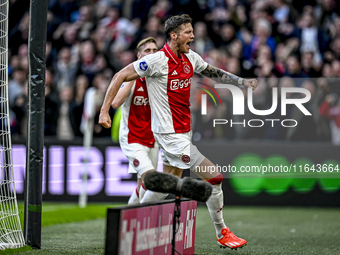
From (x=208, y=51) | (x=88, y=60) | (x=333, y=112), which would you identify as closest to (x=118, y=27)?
(x=88, y=60)

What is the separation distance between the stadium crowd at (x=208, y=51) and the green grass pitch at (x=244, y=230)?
4.88 ft

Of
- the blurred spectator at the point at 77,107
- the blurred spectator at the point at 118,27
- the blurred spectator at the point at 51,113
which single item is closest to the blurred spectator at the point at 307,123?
the blurred spectator at the point at 77,107

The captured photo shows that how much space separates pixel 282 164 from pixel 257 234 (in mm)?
3474

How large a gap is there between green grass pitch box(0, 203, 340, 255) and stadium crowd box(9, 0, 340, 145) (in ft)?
4.88

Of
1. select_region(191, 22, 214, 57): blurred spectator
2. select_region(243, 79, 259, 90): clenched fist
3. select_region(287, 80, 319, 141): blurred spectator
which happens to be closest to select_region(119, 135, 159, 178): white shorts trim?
select_region(243, 79, 259, 90): clenched fist

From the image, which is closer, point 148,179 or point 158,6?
point 148,179

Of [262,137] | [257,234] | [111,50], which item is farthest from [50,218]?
[111,50]

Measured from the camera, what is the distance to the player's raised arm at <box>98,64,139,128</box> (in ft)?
15.1

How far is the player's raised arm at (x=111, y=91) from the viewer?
4.61m

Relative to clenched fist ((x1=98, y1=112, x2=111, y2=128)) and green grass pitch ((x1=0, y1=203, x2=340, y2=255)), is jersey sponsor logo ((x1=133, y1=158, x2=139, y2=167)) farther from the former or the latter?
clenched fist ((x1=98, y1=112, x2=111, y2=128))

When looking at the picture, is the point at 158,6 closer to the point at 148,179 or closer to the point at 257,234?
the point at 257,234

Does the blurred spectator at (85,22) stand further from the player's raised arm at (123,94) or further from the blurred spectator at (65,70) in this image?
the player's raised arm at (123,94)

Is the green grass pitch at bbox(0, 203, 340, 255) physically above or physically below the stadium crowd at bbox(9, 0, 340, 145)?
below

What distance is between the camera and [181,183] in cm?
388
